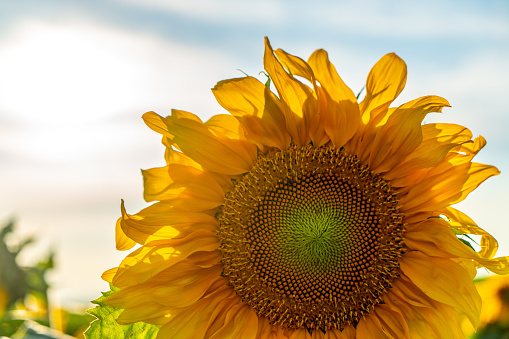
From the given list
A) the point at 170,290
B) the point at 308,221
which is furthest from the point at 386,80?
the point at 170,290

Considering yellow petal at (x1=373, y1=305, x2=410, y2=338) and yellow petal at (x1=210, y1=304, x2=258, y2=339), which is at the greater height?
yellow petal at (x1=210, y1=304, x2=258, y2=339)

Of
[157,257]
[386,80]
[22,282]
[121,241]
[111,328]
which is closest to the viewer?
[386,80]

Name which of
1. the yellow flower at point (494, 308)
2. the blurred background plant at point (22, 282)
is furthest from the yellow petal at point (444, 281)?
the blurred background plant at point (22, 282)

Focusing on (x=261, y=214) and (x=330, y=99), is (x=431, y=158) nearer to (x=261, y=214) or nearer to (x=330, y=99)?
(x=330, y=99)

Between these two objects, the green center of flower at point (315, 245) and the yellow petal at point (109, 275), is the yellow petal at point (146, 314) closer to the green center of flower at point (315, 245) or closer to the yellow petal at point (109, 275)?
the yellow petal at point (109, 275)

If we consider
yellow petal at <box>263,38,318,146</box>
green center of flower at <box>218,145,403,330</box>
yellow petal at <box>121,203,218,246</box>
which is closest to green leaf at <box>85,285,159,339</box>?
yellow petal at <box>121,203,218,246</box>

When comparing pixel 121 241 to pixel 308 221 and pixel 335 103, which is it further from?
pixel 335 103

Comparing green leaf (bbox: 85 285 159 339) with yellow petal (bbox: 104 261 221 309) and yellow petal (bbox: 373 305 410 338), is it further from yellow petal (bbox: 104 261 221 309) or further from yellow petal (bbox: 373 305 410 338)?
yellow petal (bbox: 373 305 410 338)

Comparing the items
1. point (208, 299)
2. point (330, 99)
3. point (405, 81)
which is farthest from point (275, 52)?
point (208, 299)
